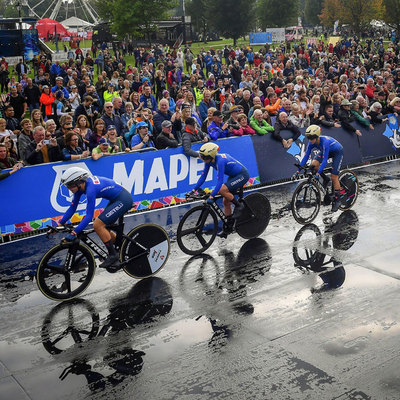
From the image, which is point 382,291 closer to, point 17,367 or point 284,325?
point 284,325

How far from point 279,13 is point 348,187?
73.4 m

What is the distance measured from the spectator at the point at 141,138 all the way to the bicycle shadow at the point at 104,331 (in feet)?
15.4

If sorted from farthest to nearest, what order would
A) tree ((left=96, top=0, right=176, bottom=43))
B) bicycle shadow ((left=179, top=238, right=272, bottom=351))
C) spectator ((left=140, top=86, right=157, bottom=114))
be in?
tree ((left=96, top=0, right=176, bottom=43))
spectator ((left=140, top=86, right=157, bottom=114))
bicycle shadow ((left=179, top=238, right=272, bottom=351))

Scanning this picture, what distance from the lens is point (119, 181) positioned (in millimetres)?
13047

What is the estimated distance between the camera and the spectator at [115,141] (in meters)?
13.4

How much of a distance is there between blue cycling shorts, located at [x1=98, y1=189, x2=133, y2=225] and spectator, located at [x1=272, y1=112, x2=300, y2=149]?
24.2ft

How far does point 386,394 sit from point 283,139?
33.6 feet

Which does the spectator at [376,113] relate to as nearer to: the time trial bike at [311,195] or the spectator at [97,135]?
the time trial bike at [311,195]

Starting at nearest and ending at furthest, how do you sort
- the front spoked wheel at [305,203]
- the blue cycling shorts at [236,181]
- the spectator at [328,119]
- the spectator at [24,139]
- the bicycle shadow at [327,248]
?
the bicycle shadow at [327,248] < the blue cycling shorts at [236,181] < the front spoked wheel at [305,203] < the spectator at [24,139] < the spectator at [328,119]

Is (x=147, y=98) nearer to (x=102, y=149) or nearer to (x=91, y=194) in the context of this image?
(x=102, y=149)

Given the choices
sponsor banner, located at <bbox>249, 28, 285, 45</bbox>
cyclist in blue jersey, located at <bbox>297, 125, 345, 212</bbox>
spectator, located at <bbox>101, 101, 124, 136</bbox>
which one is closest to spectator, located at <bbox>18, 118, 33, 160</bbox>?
spectator, located at <bbox>101, 101, 124, 136</bbox>

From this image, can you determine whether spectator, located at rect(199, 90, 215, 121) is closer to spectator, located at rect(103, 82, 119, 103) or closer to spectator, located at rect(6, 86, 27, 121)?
spectator, located at rect(103, 82, 119, 103)

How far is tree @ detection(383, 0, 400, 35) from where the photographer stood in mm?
67312

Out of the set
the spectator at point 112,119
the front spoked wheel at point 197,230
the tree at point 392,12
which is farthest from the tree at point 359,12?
the front spoked wheel at point 197,230
